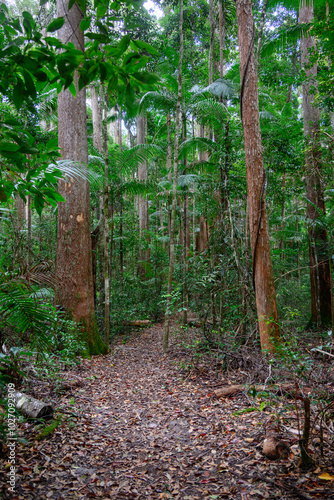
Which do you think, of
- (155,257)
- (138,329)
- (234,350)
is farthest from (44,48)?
(155,257)

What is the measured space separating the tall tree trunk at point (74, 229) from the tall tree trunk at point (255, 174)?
3407 mm

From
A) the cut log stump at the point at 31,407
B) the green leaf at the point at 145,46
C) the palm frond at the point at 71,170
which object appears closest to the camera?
the green leaf at the point at 145,46

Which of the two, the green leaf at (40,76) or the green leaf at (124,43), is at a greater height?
the green leaf at (124,43)

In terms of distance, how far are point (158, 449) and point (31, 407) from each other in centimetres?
137

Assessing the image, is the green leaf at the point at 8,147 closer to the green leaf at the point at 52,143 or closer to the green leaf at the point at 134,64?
the green leaf at the point at 52,143

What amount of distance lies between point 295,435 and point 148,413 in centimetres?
202

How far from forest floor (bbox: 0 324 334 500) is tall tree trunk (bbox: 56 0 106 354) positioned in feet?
5.69

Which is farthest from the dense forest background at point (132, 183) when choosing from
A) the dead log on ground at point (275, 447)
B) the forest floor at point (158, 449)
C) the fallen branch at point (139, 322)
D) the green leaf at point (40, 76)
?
the dead log on ground at point (275, 447)

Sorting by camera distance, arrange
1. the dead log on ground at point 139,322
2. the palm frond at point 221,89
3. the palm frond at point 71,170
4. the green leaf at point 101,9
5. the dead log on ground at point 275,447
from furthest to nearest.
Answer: the dead log on ground at point 139,322, the palm frond at point 221,89, the dead log on ground at point 275,447, the palm frond at point 71,170, the green leaf at point 101,9

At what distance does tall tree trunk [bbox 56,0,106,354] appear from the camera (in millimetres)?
6340

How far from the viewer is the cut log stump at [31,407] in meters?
3.09

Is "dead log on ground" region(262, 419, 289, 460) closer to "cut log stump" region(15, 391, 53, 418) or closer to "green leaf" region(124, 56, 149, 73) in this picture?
"cut log stump" region(15, 391, 53, 418)

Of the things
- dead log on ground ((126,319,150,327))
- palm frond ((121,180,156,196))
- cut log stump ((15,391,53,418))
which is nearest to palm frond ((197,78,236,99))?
palm frond ((121,180,156,196))

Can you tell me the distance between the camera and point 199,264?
6.66 meters
